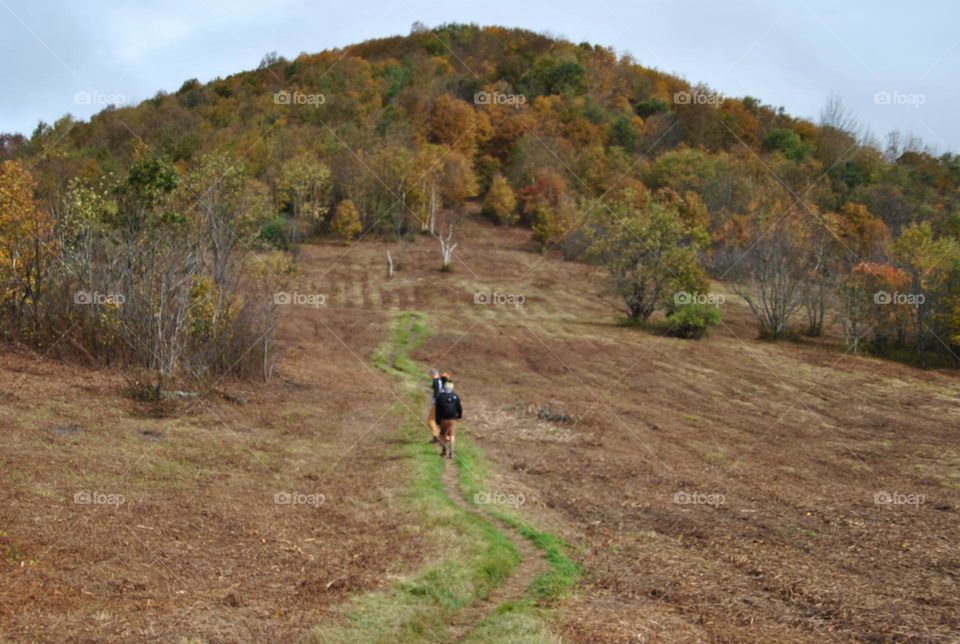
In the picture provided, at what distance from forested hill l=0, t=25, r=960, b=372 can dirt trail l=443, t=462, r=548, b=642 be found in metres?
21.7

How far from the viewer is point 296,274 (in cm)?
3238

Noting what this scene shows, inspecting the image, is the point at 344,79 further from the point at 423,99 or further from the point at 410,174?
the point at 410,174

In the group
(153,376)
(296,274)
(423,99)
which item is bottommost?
(153,376)

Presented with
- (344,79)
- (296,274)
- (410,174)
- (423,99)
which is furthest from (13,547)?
(344,79)

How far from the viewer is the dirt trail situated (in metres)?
9.62

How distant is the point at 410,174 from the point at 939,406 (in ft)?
197

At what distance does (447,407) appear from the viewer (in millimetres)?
18625

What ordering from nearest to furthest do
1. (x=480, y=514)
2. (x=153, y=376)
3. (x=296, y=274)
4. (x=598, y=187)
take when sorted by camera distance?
1. (x=480, y=514)
2. (x=153, y=376)
3. (x=296, y=274)
4. (x=598, y=187)

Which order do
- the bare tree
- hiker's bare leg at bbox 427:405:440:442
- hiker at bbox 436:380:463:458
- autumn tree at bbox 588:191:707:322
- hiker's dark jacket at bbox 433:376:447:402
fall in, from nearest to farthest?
hiker at bbox 436:380:463:458 → hiker's bare leg at bbox 427:405:440:442 → hiker's dark jacket at bbox 433:376:447:402 → autumn tree at bbox 588:191:707:322 → the bare tree

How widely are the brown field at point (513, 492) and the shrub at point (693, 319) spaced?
1319 cm

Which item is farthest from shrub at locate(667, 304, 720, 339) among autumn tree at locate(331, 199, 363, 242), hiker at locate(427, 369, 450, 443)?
autumn tree at locate(331, 199, 363, 242)

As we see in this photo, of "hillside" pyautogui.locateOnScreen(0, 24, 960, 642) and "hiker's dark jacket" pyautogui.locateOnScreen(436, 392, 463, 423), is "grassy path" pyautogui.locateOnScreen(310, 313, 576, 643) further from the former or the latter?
"hiker's dark jacket" pyautogui.locateOnScreen(436, 392, 463, 423)

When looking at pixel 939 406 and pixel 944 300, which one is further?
pixel 944 300

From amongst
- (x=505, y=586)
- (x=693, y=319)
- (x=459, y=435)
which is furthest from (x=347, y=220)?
(x=505, y=586)
